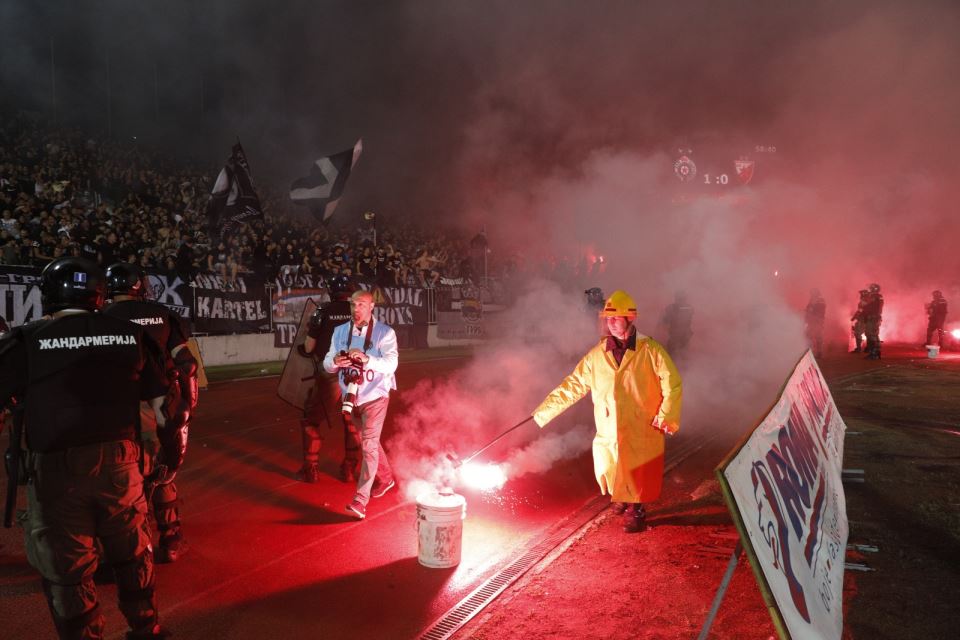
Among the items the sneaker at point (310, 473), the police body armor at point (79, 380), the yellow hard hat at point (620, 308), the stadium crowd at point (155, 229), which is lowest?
the sneaker at point (310, 473)

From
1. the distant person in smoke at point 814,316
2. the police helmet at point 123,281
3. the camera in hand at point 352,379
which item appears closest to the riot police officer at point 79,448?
the police helmet at point 123,281

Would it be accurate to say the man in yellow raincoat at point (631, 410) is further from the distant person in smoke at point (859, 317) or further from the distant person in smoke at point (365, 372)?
the distant person in smoke at point (859, 317)

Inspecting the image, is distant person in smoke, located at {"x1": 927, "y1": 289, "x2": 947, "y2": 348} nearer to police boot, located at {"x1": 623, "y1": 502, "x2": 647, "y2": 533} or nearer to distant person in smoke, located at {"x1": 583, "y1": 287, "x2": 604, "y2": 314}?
distant person in smoke, located at {"x1": 583, "y1": 287, "x2": 604, "y2": 314}

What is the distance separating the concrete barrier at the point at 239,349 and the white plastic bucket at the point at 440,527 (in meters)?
11.8

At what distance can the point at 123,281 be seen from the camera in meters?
4.31

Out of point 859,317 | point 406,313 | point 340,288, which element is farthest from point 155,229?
point 859,317

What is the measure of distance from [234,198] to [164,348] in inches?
446

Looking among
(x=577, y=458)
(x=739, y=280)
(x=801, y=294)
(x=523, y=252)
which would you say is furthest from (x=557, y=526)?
(x=801, y=294)

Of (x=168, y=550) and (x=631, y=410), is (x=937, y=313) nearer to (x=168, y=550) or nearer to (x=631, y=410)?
(x=631, y=410)

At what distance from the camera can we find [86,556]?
2.78m

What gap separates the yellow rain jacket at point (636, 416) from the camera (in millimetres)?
4652

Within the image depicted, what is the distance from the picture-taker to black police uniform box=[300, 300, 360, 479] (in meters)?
5.91

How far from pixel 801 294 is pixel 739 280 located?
12731mm

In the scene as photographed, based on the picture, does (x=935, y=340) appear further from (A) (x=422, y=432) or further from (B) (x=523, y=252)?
(A) (x=422, y=432)
